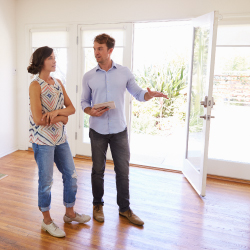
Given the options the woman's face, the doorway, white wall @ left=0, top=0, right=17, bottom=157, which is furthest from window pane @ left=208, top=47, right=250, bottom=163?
white wall @ left=0, top=0, right=17, bottom=157

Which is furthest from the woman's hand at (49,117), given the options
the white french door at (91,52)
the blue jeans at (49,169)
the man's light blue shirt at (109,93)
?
the white french door at (91,52)

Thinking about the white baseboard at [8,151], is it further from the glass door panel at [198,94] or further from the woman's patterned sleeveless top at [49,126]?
the glass door panel at [198,94]

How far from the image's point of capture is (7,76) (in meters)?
4.30

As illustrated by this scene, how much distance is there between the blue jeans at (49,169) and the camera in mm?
2023

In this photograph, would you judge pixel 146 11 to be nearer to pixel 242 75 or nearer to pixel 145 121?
pixel 242 75

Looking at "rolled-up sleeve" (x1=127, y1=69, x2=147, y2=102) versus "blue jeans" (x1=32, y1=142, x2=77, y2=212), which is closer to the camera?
"blue jeans" (x1=32, y1=142, x2=77, y2=212)

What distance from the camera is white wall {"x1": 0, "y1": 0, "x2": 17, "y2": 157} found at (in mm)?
4156

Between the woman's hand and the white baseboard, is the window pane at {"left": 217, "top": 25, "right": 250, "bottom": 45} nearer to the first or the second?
the woman's hand

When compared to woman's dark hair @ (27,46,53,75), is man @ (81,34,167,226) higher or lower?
lower

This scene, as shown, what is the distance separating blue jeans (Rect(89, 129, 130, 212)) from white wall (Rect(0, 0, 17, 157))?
253 centimetres

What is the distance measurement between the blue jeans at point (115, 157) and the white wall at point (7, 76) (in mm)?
2526

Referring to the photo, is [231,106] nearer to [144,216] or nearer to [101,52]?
[144,216]

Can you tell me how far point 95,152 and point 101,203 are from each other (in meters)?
0.52

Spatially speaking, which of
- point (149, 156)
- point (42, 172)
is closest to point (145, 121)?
point (149, 156)
